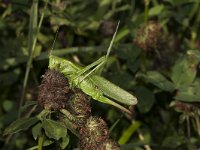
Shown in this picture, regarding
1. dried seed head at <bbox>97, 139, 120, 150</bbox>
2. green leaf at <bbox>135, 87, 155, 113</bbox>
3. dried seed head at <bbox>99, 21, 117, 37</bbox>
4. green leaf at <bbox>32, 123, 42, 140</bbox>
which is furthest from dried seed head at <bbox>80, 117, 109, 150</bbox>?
dried seed head at <bbox>99, 21, 117, 37</bbox>

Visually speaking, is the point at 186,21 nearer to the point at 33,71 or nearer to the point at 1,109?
the point at 33,71

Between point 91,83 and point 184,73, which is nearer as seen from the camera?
point 91,83

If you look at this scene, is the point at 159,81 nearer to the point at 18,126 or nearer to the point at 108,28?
the point at 108,28

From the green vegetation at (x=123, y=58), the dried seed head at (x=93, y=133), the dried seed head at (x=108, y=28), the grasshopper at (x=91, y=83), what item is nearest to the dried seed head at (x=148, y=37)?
the green vegetation at (x=123, y=58)

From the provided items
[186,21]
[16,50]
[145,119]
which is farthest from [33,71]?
[186,21]

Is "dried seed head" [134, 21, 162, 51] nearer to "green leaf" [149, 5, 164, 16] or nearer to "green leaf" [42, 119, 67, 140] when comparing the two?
"green leaf" [149, 5, 164, 16]

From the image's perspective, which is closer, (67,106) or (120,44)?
(67,106)

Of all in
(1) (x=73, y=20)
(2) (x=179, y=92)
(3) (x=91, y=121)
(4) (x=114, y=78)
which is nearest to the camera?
(3) (x=91, y=121)

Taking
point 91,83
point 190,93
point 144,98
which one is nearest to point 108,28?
point 144,98
